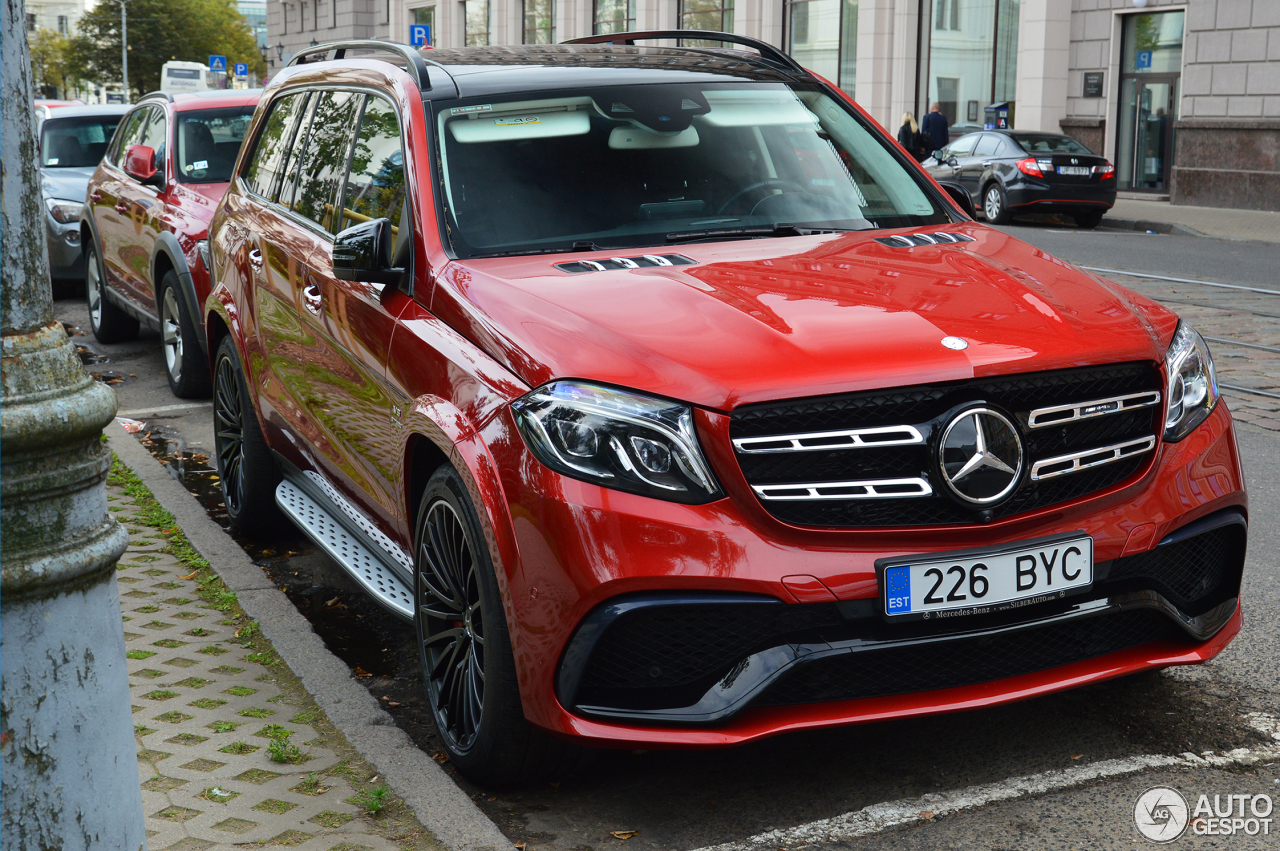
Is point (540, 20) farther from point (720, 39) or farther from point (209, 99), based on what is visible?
point (720, 39)

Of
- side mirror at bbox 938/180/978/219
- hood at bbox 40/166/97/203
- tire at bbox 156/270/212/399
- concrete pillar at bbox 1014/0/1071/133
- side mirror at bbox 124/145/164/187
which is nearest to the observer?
side mirror at bbox 938/180/978/219

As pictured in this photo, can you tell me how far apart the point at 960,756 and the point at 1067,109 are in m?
26.0

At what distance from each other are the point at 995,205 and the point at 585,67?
18.5 m

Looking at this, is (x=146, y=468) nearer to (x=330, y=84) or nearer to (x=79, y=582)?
(x=330, y=84)

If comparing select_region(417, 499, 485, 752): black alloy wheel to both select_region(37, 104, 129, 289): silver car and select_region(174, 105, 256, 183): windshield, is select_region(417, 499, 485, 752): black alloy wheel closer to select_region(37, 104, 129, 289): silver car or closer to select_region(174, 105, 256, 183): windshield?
select_region(174, 105, 256, 183): windshield

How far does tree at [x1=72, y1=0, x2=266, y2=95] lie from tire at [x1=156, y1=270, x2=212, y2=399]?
80980mm

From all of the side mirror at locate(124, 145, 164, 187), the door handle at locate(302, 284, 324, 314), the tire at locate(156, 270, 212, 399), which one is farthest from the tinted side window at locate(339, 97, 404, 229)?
the side mirror at locate(124, 145, 164, 187)

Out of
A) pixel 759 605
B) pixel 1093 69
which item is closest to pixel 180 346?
pixel 759 605

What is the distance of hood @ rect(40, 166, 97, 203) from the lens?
1395cm

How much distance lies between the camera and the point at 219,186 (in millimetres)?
9266

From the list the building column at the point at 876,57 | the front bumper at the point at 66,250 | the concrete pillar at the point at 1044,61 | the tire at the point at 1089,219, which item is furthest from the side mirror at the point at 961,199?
the building column at the point at 876,57

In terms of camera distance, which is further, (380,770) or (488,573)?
(380,770)

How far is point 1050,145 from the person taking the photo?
22.0m

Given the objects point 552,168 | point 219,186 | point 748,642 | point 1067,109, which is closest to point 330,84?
point 552,168
